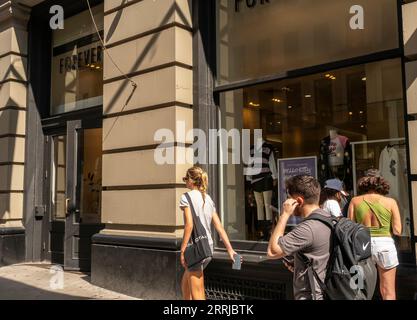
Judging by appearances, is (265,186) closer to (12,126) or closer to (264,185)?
(264,185)

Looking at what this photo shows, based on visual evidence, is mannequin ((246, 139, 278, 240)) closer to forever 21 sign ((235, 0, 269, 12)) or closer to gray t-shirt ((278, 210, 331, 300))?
forever 21 sign ((235, 0, 269, 12))

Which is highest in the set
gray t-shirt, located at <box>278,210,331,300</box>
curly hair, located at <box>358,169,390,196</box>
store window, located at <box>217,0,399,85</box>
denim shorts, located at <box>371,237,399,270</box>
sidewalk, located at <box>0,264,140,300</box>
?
store window, located at <box>217,0,399,85</box>

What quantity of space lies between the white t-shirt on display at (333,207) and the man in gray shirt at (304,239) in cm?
199

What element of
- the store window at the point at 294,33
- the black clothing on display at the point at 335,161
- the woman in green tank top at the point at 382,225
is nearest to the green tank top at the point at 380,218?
the woman in green tank top at the point at 382,225

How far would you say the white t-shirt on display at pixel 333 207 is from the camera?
521 cm

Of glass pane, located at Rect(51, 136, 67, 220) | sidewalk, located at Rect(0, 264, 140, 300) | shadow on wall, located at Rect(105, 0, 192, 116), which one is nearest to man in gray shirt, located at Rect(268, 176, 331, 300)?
sidewalk, located at Rect(0, 264, 140, 300)

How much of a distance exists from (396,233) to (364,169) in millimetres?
1161

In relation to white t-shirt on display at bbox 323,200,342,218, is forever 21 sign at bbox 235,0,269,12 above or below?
above

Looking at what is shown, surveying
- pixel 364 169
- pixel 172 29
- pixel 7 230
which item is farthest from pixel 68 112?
pixel 364 169

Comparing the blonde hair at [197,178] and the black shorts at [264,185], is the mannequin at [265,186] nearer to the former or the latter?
the black shorts at [264,185]

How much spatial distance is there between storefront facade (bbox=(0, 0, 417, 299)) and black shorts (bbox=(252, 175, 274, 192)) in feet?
0.06

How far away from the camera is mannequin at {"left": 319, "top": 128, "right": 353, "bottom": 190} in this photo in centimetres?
579

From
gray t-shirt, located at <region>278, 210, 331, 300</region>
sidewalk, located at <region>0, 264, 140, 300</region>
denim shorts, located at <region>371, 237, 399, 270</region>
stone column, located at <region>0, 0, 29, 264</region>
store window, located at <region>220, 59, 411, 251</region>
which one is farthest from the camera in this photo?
stone column, located at <region>0, 0, 29, 264</region>

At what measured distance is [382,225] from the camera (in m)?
4.67
